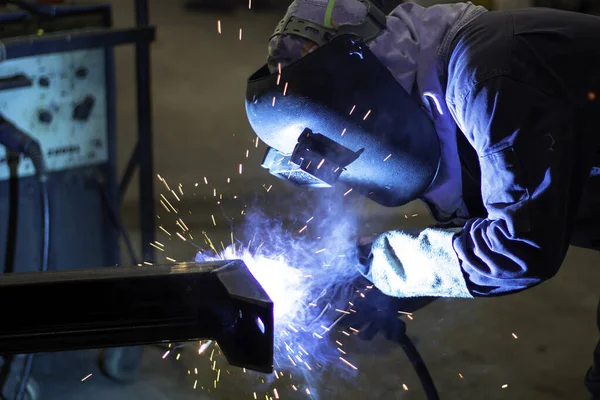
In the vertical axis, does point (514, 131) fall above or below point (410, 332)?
above

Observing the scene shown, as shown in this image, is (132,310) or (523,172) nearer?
(132,310)

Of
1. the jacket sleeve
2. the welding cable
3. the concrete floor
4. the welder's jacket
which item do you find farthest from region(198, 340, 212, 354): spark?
the jacket sleeve

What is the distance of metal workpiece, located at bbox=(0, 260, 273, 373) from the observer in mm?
1053

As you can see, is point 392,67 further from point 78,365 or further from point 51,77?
point 78,365

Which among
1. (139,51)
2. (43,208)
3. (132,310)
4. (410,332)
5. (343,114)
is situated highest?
(343,114)

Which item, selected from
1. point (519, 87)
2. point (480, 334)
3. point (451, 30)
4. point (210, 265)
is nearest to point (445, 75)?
point (451, 30)

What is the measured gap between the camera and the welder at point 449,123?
134 centimetres

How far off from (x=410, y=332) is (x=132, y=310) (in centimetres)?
220

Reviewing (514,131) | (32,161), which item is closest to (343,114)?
(514,131)

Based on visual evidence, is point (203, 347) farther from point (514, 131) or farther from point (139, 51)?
point (514, 131)

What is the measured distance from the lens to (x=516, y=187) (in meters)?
1.35

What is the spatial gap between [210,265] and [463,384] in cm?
200

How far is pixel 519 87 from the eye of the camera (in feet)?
4.36

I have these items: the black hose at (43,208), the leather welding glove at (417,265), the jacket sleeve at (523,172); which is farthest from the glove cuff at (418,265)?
the black hose at (43,208)
